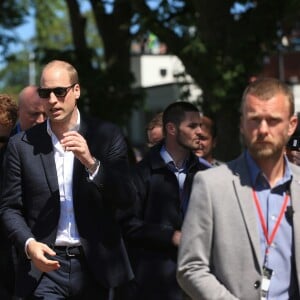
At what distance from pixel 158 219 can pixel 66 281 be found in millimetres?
936

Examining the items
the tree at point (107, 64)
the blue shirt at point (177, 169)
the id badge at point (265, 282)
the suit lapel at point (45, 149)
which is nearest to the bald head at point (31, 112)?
the blue shirt at point (177, 169)

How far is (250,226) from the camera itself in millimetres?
2949

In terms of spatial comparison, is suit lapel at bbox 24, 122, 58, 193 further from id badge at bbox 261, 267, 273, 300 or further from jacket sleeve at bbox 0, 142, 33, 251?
id badge at bbox 261, 267, 273, 300

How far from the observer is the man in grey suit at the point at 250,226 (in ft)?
9.71

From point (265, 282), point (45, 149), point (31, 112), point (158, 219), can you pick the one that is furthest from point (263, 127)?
point (31, 112)

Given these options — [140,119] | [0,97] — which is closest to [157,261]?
[0,97]

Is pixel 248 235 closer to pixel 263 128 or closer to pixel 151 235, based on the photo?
pixel 263 128

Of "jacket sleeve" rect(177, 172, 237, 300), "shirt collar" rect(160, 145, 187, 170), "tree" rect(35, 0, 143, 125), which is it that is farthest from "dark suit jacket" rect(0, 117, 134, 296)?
"tree" rect(35, 0, 143, 125)

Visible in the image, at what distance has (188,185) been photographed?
518 cm

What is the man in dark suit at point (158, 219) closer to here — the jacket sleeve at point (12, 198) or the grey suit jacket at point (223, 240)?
Answer: the jacket sleeve at point (12, 198)

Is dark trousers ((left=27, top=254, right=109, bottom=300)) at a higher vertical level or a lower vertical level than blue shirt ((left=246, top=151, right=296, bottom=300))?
lower

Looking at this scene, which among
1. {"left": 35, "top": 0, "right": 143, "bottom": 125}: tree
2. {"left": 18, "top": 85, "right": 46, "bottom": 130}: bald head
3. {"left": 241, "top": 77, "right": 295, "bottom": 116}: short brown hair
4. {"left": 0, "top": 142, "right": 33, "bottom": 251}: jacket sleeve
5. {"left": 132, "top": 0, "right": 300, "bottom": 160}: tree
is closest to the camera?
{"left": 241, "top": 77, "right": 295, "bottom": 116}: short brown hair

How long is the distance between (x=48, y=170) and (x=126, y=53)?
1349 centimetres

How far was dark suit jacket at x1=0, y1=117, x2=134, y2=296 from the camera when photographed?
4.27m
